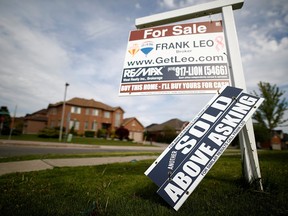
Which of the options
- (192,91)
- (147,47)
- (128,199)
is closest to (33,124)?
(147,47)

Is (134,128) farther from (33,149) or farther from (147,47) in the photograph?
(147,47)

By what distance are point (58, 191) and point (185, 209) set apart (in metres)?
2.02

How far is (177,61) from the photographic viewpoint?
11.1ft

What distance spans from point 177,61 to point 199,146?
6.30 feet

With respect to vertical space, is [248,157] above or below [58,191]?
above

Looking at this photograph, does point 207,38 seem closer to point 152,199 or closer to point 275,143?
point 152,199

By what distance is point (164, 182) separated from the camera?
1.93 metres

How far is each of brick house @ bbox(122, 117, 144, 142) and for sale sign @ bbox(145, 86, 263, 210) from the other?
142 ft

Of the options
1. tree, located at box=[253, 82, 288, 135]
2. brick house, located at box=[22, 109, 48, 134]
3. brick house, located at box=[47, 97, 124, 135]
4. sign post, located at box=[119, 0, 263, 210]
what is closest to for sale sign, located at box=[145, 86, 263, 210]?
sign post, located at box=[119, 0, 263, 210]

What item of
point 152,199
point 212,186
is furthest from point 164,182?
point 212,186

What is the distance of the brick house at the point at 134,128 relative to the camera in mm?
45438

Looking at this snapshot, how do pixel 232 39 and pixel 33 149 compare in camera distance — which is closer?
pixel 232 39

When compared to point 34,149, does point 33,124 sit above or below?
above

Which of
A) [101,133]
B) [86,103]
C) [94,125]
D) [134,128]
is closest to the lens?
[101,133]
